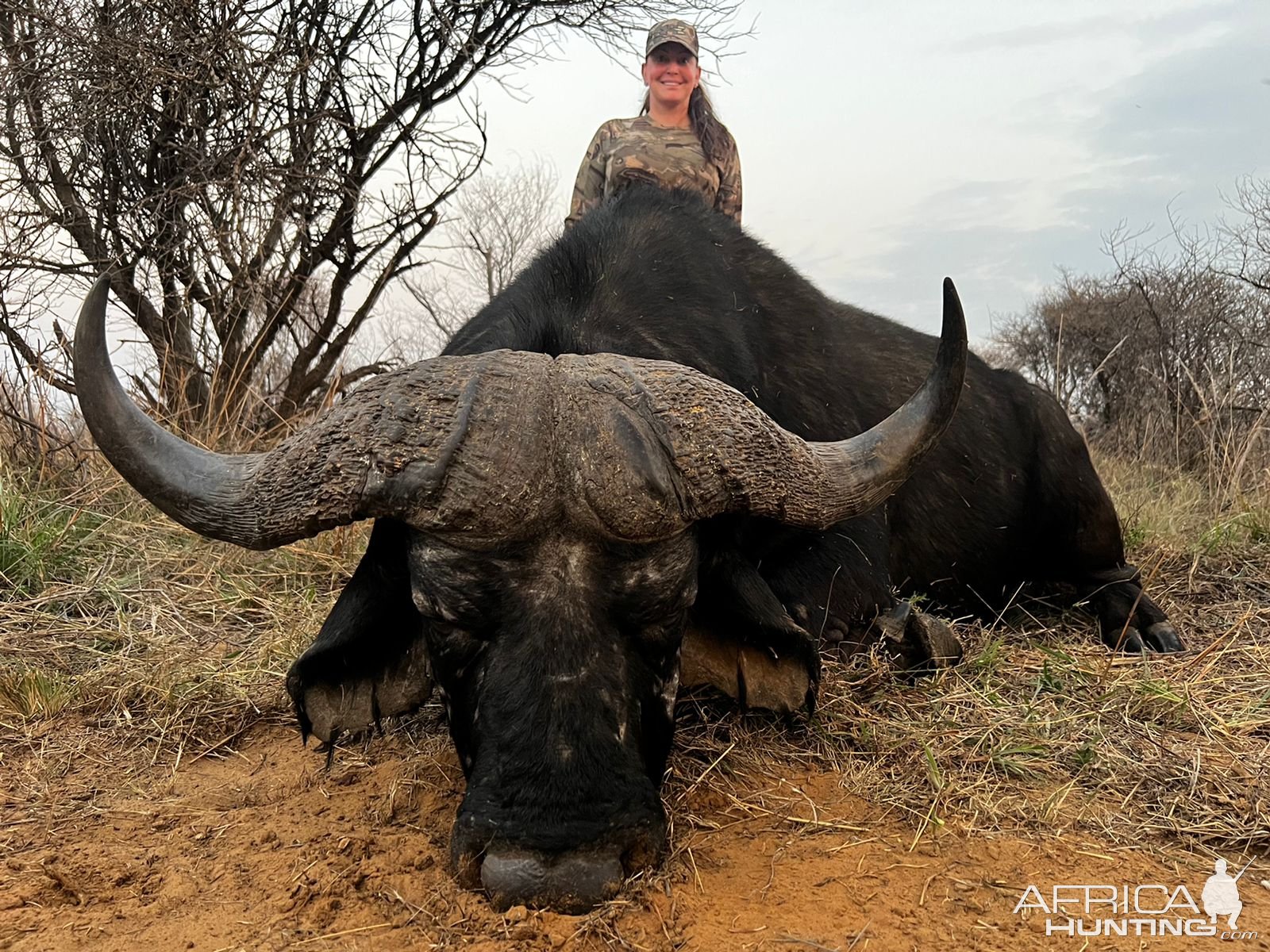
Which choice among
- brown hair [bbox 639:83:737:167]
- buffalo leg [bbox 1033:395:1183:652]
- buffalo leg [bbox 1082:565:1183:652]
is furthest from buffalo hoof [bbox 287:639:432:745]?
brown hair [bbox 639:83:737:167]

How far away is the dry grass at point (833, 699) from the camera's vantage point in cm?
249

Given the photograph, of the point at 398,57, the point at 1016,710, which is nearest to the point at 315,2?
the point at 398,57

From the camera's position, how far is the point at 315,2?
23.4 feet

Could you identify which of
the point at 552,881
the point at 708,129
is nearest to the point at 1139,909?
the point at 552,881

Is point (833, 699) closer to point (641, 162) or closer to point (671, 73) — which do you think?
point (641, 162)

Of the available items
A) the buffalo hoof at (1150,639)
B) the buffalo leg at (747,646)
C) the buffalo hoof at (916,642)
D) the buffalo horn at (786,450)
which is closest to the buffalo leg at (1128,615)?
the buffalo hoof at (1150,639)

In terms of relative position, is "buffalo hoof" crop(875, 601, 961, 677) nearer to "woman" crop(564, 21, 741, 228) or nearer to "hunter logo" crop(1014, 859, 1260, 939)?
"hunter logo" crop(1014, 859, 1260, 939)

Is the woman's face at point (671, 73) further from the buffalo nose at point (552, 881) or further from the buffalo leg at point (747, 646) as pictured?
the buffalo nose at point (552, 881)

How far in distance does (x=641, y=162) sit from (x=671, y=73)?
0.81 meters

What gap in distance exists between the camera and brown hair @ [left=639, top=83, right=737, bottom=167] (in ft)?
19.5

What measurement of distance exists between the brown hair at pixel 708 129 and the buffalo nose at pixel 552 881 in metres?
4.96

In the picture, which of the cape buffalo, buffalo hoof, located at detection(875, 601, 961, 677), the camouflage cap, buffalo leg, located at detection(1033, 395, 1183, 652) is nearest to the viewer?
the cape buffalo

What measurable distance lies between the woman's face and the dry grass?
11.3 feet

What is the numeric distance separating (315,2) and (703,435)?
6.70 metres
